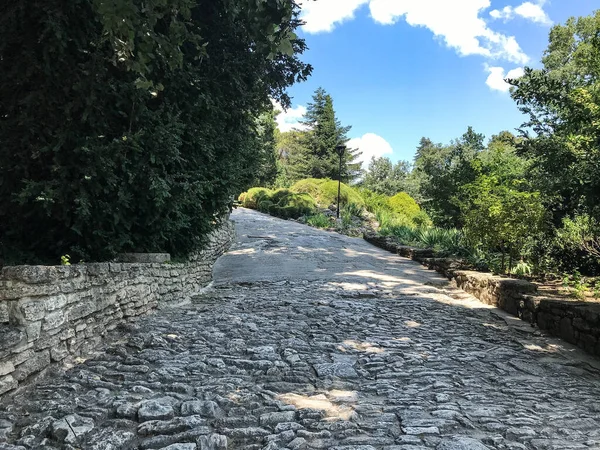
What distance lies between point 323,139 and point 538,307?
1403 inches

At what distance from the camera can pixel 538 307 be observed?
5.53m

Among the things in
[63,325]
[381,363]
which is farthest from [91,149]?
[381,363]

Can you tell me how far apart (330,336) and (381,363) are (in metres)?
1.00

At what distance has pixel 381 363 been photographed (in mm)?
4125

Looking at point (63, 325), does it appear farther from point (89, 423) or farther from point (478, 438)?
point (478, 438)

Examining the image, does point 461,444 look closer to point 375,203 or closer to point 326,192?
point 326,192

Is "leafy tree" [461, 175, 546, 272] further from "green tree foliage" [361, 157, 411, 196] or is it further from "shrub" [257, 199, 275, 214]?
"green tree foliage" [361, 157, 411, 196]

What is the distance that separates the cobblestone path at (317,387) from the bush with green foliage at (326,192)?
20128 mm

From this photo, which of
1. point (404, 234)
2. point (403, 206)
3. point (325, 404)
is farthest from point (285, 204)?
point (325, 404)

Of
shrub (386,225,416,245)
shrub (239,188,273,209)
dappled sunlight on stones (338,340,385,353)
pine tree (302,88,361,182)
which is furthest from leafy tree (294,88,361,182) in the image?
dappled sunlight on stones (338,340,385,353)

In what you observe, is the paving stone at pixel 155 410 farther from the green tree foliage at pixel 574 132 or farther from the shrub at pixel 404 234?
the shrub at pixel 404 234

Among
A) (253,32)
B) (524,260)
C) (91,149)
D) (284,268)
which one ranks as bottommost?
(284,268)

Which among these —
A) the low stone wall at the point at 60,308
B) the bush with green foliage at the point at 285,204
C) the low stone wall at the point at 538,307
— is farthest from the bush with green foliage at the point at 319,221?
the low stone wall at the point at 60,308

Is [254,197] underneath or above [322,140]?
underneath
